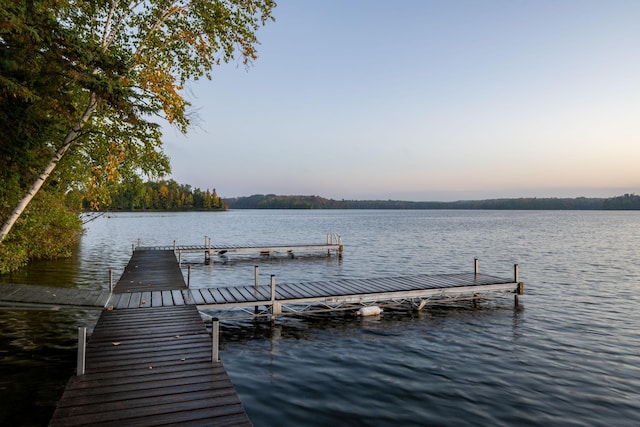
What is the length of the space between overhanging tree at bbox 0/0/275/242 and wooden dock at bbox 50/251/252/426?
438cm

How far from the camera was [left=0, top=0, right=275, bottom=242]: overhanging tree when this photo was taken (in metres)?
8.61

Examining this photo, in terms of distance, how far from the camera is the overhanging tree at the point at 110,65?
28.2ft

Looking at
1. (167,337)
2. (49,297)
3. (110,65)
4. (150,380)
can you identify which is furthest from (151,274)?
(150,380)

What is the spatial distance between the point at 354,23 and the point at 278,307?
86.3 ft

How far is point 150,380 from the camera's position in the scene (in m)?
6.54

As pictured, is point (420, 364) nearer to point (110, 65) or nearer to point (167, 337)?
point (167, 337)

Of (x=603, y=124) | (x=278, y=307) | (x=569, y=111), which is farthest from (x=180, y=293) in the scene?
(x=603, y=124)

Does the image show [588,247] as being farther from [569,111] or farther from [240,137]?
[240,137]

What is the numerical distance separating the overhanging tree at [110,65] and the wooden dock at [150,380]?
14.4 ft

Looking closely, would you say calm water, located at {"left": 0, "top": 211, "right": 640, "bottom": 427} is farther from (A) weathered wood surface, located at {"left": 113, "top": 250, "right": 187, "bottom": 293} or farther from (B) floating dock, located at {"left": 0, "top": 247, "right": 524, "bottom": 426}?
(A) weathered wood surface, located at {"left": 113, "top": 250, "right": 187, "bottom": 293}

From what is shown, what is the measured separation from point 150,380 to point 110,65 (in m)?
7.68

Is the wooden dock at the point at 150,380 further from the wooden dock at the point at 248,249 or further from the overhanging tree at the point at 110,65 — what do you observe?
the wooden dock at the point at 248,249

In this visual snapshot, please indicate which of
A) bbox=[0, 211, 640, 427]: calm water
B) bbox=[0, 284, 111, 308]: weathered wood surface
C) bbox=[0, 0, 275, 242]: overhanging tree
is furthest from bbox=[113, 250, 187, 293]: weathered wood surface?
bbox=[0, 0, 275, 242]: overhanging tree

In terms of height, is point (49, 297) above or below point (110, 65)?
below
